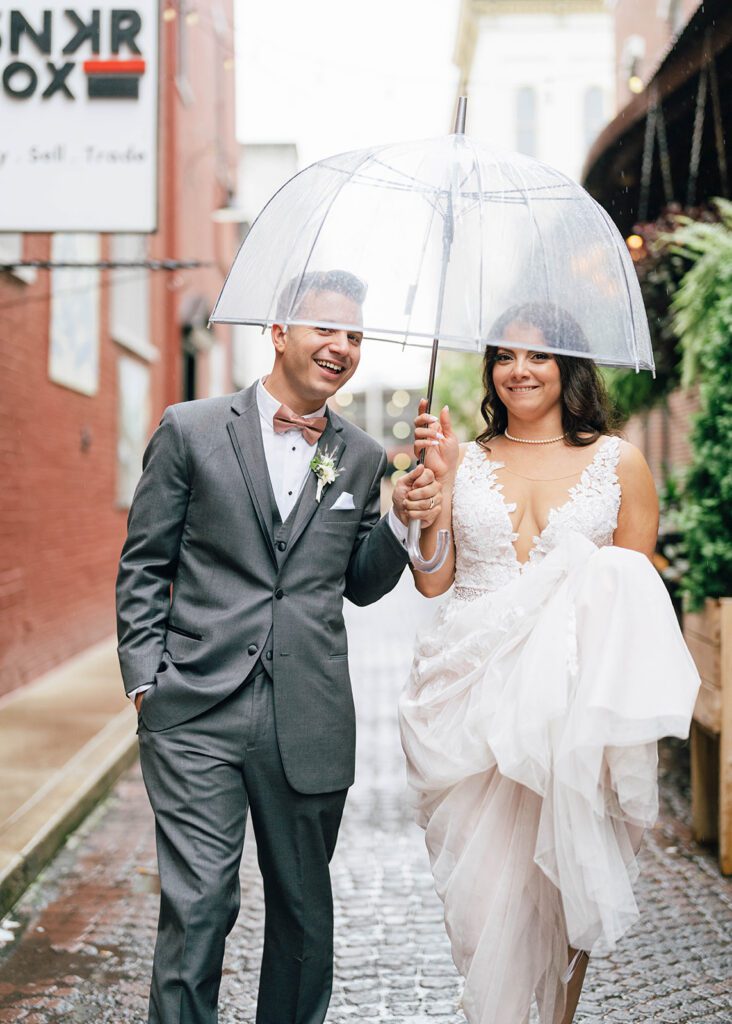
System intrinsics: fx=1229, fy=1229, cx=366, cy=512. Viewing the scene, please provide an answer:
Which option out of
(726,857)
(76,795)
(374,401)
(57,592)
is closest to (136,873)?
(76,795)

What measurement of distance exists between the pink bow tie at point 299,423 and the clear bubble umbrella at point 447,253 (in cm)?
29

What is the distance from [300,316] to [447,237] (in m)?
0.49

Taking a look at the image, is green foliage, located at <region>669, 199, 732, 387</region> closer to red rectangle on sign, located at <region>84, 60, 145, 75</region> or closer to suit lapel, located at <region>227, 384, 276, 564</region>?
red rectangle on sign, located at <region>84, 60, 145, 75</region>

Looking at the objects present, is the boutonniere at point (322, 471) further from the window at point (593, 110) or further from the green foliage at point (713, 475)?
the window at point (593, 110)

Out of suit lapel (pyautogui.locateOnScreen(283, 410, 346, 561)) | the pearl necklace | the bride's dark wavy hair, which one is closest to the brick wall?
the bride's dark wavy hair

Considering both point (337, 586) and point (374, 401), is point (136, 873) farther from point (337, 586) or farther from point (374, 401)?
point (374, 401)

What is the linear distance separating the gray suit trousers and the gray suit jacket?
2.6 inches

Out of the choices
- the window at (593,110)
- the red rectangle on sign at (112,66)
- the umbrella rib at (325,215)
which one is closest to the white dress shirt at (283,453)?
the umbrella rib at (325,215)

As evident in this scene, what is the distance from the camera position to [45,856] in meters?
5.62

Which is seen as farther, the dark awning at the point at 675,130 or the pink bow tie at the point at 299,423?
the dark awning at the point at 675,130

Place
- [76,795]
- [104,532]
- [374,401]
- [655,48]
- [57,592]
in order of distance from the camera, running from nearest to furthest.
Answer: [76,795]
[57,592]
[104,532]
[655,48]
[374,401]

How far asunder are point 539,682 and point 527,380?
934mm

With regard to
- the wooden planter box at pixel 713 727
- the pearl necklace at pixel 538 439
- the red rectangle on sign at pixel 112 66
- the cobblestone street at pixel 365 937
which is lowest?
the cobblestone street at pixel 365 937

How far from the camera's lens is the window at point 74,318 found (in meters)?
10.3
